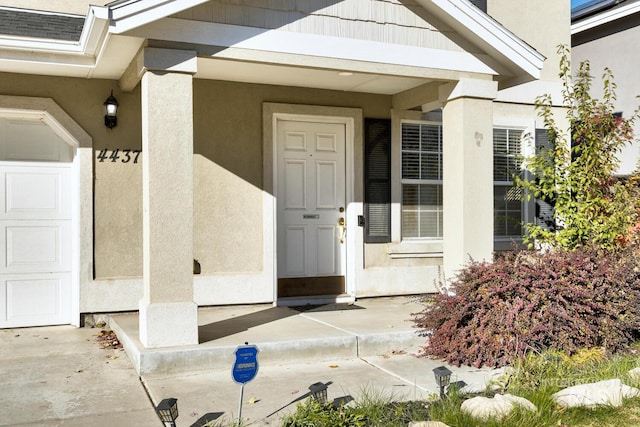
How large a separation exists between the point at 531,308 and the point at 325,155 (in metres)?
3.72

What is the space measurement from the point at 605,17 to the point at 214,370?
35.8 feet

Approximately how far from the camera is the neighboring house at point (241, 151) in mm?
6035

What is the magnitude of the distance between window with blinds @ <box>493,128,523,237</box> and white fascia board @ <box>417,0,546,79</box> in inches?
92.1

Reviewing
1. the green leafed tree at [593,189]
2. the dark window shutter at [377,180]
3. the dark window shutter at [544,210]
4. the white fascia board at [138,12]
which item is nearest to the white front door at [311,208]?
the dark window shutter at [377,180]

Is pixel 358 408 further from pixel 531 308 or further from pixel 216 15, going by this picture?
pixel 216 15

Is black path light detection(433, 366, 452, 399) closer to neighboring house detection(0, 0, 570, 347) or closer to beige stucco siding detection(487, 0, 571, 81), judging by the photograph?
neighboring house detection(0, 0, 570, 347)

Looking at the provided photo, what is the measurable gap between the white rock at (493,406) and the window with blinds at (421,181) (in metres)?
4.62

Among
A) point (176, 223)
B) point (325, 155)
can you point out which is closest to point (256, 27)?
point (176, 223)

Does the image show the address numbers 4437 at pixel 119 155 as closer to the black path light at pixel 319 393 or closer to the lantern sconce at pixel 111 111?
the lantern sconce at pixel 111 111


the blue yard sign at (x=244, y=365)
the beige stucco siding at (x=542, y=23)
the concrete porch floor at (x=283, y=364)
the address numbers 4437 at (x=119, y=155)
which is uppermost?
the beige stucco siding at (x=542, y=23)

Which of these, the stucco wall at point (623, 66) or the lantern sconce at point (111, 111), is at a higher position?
the stucco wall at point (623, 66)

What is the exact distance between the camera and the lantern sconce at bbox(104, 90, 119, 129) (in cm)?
751

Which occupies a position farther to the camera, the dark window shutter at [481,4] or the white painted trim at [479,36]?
the dark window shutter at [481,4]

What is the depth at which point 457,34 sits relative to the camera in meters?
7.39
